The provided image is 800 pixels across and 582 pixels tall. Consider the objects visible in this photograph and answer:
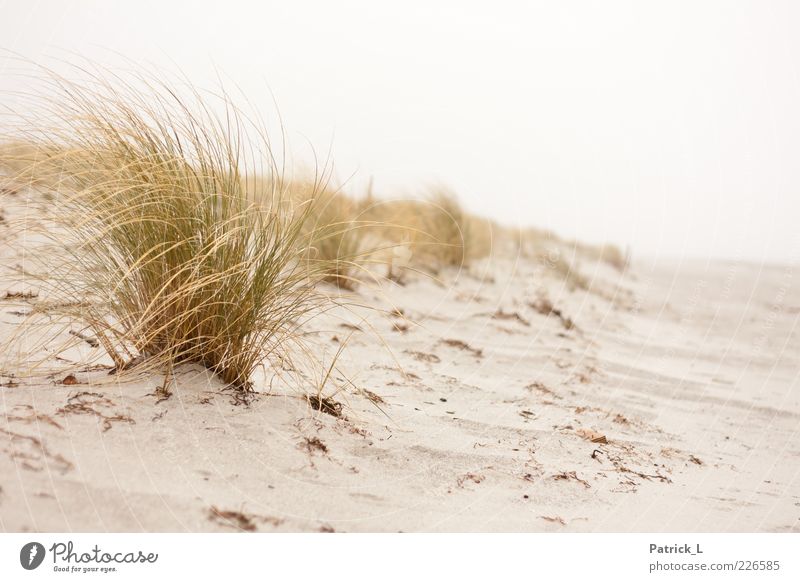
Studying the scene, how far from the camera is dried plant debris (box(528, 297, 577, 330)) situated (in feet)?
15.4

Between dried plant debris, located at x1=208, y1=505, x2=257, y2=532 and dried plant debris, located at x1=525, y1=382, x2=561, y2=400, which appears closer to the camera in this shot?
dried plant debris, located at x1=208, y1=505, x2=257, y2=532

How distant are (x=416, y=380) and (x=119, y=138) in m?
→ 1.49

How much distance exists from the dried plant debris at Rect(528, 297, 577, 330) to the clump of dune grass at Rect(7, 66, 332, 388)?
281 cm

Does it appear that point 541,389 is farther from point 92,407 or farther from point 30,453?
point 30,453

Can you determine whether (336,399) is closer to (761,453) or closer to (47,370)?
(47,370)

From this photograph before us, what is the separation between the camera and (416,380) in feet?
9.88

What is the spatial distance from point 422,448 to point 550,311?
2.78 meters

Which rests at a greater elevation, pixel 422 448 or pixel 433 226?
pixel 433 226

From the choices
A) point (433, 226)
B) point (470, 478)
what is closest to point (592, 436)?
point (470, 478)

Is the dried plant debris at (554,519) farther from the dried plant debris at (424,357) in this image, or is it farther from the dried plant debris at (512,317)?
the dried plant debris at (512,317)

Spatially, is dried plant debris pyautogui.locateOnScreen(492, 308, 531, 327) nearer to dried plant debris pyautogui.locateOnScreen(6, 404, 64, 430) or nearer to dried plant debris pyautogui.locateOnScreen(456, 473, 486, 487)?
dried plant debris pyautogui.locateOnScreen(456, 473, 486, 487)

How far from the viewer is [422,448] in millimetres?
2219

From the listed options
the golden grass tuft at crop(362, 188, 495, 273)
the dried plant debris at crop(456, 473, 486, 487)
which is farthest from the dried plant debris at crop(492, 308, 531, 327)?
the dried plant debris at crop(456, 473, 486, 487)
